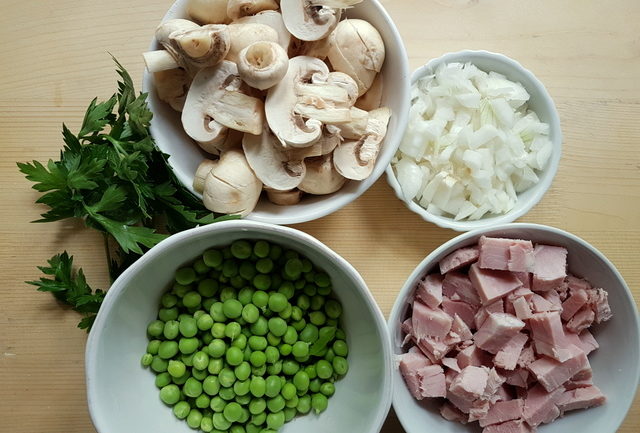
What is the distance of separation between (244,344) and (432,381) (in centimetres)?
49

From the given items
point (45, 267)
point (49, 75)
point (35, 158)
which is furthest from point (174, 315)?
point (49, 75)

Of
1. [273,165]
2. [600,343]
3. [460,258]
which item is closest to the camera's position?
[273,165]

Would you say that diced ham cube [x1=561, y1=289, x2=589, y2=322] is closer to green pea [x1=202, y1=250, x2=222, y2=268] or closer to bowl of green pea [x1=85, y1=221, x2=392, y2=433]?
bowl of green pea [x1=85, y1=221, x2=392, y2=433]

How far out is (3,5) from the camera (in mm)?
1595

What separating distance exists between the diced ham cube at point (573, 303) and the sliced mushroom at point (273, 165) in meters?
0.80

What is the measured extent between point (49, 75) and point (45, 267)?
0.57m

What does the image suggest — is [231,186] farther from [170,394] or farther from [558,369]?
[558,369]

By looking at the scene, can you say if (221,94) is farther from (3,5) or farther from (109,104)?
(3,5)

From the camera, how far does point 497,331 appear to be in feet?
4.44

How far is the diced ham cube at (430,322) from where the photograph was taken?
1.38 meters

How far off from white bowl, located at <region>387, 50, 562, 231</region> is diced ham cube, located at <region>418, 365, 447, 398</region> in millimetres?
382

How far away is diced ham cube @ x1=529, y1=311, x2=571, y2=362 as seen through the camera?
4.45 ft

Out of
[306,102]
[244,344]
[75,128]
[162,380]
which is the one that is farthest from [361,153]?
[75,128]

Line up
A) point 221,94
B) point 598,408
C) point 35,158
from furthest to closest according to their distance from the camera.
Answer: point 35,158 < point 598,408 < point 221,94
